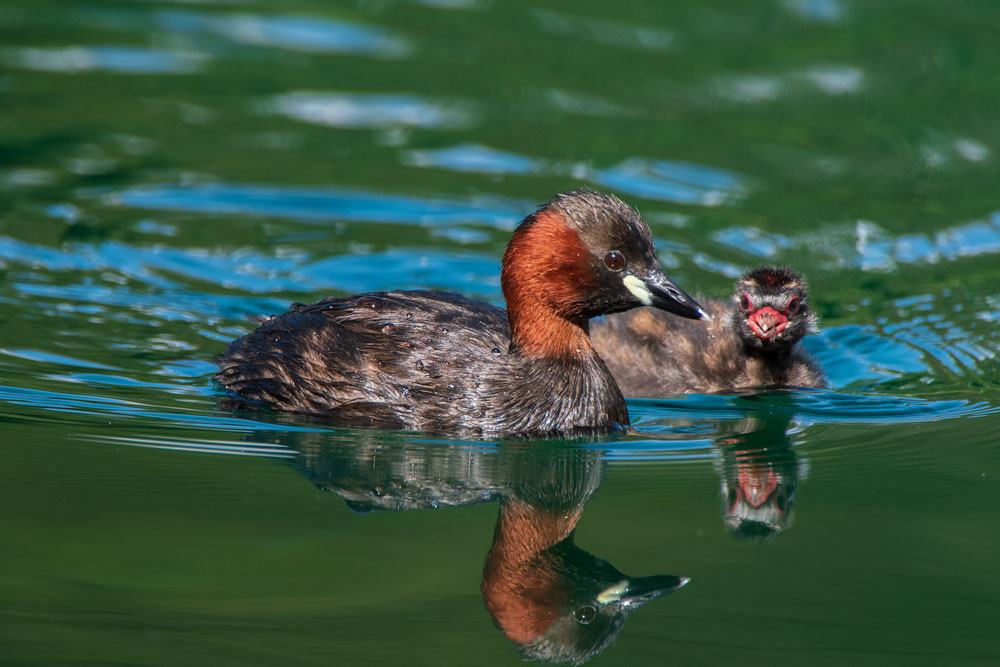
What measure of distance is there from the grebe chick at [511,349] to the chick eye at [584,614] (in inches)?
93.7

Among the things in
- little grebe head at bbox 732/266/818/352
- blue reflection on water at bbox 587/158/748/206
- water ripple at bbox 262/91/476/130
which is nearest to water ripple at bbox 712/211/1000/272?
blue reflection on water at bbox 587/158/748/206

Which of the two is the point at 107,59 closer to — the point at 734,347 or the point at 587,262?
the point at 734,347

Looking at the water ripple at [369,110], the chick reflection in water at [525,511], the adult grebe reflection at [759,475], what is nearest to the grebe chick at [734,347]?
the adult grebe reflection at [759,475]

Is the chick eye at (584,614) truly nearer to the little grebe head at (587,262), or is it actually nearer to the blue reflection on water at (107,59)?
the little grebe head at (587,262)

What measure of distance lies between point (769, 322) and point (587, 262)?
6.13ft

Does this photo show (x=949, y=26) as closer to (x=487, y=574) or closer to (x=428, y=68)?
(x=428, y=68)

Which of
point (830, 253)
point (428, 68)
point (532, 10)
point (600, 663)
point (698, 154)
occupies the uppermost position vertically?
point (532, 10)

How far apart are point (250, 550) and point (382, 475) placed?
4.21ft

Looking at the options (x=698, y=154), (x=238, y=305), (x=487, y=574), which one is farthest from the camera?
(x=698, y=154)

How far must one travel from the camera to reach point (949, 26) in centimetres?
1555

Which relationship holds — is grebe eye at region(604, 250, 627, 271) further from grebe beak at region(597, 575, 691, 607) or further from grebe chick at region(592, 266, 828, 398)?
grebe beak at region(597, 575, 691, 607)

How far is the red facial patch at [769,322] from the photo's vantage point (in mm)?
9000

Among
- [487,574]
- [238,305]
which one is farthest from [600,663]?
[238,305]

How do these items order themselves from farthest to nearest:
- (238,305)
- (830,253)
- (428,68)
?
(428,68) < (830,253) < (238,305)
